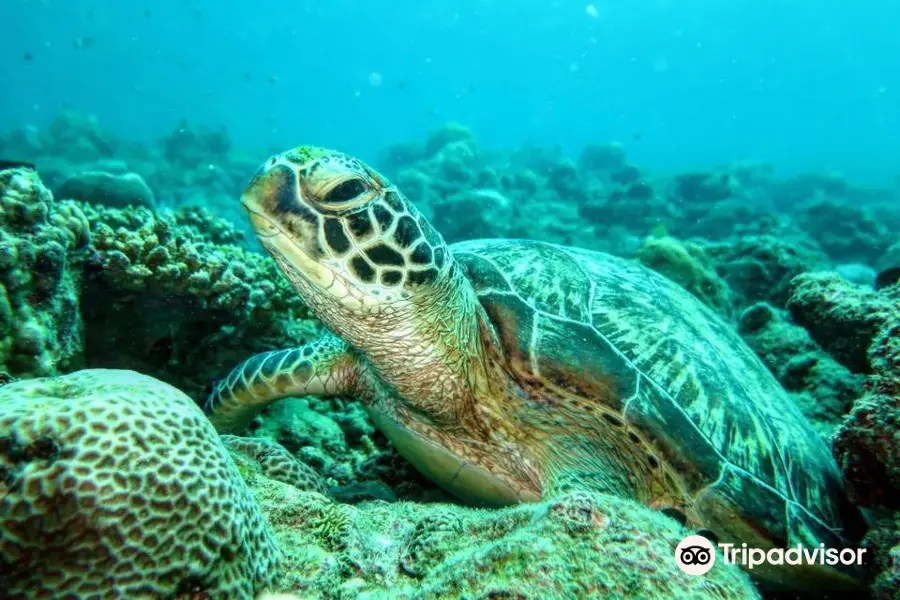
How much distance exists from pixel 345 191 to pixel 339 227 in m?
0.15

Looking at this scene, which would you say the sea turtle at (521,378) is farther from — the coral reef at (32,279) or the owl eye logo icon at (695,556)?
the owl eye logo icon at (695,556)

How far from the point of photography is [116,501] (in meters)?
0.95

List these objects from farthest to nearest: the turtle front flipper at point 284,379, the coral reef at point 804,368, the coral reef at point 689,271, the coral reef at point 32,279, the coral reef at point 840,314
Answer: the coral reef at point 689,271
the coral reef at point 804,368
the coral reef at point 840,314
the turtle front flipper at point 284,379
the coral reef at point 32,279

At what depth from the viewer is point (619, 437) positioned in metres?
2.25

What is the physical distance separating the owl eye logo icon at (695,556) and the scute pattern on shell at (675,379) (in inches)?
43.1

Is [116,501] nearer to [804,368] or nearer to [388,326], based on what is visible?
[388,326]

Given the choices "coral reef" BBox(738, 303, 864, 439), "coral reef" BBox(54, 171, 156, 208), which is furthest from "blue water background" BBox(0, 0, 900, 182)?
"coral reef" BBox(738, 303, 864, 439)

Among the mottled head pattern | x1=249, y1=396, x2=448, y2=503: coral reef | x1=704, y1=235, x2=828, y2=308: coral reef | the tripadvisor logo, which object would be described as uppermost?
x1=704, y1=235, x2=828, y2=308: coral reef

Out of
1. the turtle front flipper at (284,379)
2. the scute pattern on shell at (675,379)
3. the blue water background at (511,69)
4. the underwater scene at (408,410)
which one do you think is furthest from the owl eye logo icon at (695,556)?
the blue water background at (511,69)

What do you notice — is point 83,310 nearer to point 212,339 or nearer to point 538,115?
point 212,339

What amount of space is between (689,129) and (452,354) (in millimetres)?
98947

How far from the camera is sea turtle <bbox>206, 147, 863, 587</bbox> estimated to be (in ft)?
6.25

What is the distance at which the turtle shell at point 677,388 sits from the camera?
209cm

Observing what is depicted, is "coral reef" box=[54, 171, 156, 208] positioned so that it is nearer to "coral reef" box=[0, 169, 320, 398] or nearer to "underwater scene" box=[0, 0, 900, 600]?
"underwater scene" box=[0, 0, 900, 600]
